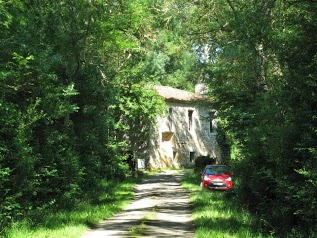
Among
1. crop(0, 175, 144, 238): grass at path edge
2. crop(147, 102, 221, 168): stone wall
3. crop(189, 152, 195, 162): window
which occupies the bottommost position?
crop(0, 175, 144, 238): grass at path edge

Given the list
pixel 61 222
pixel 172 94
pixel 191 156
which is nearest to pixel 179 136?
pixel 191 156

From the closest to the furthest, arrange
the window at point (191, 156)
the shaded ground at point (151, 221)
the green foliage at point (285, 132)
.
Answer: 1. the green foliage at point (285, 132)
2. the shaded ground at point (151, 221)
3. the window at point (191, 156)

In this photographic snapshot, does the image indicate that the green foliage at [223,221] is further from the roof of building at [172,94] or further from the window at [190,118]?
the window at [190,118]

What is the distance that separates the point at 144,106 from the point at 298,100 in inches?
869

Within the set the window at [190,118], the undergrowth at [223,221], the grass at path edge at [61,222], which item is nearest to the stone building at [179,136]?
the window at [190,118]

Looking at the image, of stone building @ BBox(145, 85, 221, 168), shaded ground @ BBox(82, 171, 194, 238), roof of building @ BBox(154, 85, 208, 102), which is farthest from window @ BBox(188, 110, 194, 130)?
shaded ground @ BBox(82, 171, 194, 238)

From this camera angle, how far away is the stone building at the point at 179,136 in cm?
4362

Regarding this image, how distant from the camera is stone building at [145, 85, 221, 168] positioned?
43.6 metres

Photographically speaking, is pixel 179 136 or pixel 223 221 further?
pixel 179 136

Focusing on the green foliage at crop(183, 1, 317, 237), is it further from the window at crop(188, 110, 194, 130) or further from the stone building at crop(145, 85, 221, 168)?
the window at crop(188, 110, 194, 130)

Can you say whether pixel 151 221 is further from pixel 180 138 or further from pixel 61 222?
pixel 180 138

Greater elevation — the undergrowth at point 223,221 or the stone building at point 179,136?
the stone building at point 179,136

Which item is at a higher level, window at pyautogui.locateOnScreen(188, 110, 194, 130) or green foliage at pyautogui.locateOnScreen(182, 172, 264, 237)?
window at pyautogui.locateOnScreen(188, 110, 194, 130)

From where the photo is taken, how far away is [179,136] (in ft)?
153
